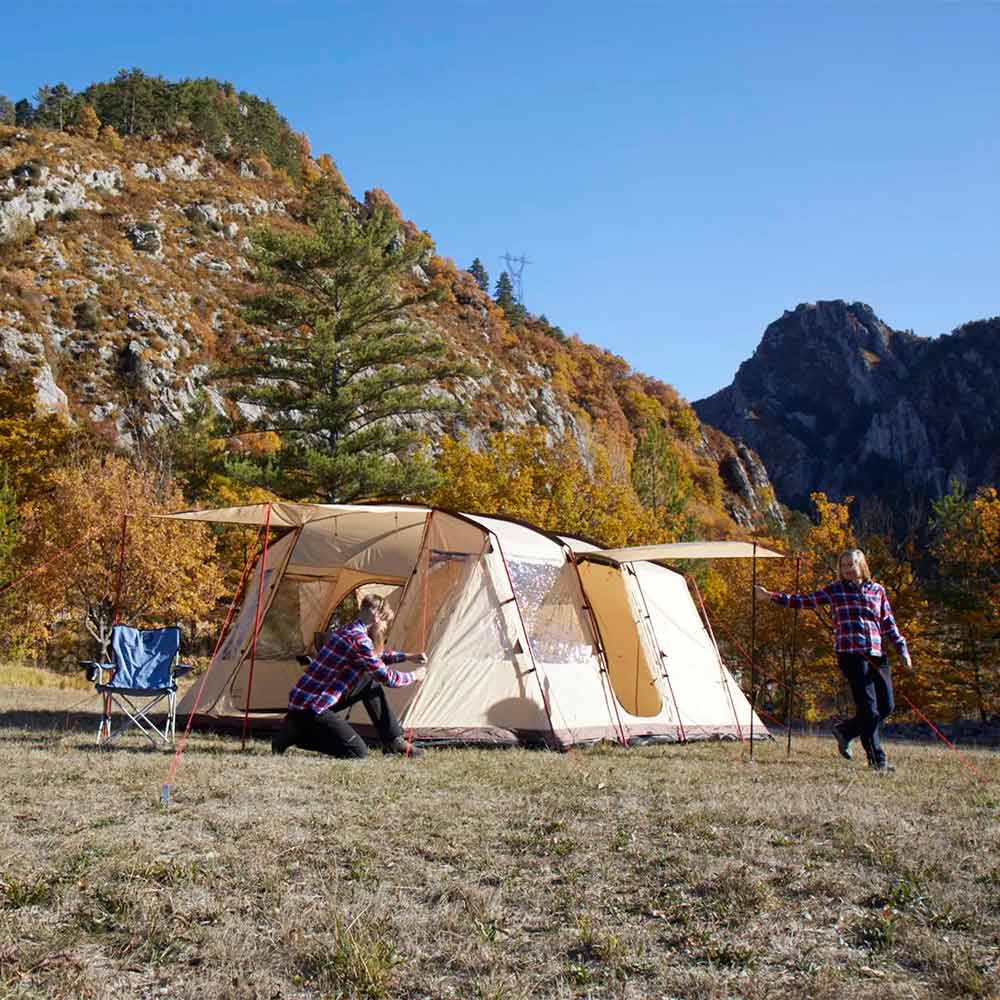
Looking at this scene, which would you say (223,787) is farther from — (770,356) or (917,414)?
(770,356)

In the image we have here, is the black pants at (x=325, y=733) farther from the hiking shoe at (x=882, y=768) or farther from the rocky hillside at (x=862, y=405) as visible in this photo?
the rocky hillside at (x=862, y=405)

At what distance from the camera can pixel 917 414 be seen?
111 m

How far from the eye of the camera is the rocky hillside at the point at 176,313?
41.7 m

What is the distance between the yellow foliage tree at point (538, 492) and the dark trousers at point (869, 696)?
58.3ft

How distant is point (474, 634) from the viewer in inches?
362

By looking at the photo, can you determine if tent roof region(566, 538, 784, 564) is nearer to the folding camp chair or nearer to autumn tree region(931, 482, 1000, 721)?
the folding camp chair

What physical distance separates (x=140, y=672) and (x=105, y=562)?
15.3m

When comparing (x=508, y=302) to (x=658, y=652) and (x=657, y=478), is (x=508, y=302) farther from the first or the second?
(x=658, y=652)

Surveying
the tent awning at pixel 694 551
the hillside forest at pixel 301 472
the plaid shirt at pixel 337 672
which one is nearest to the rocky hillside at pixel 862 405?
the hillside forest at pixel 301 472

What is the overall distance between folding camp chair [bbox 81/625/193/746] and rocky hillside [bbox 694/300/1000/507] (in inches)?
3849

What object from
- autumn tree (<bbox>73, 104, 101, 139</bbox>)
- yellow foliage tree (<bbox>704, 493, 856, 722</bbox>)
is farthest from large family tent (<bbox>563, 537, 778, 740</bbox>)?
autumn tree (<bbox>73, 104, 101, 139</bbox>)

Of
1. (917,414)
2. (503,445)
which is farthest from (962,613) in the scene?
(917,414)

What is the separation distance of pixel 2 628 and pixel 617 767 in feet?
66.4

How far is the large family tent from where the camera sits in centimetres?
1033
